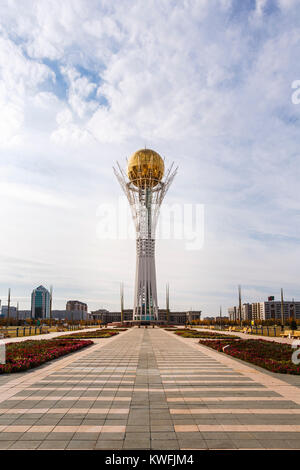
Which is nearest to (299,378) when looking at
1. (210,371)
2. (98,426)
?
(210,371)

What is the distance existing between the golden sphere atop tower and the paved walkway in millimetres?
53871

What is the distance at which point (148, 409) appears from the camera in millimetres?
7004

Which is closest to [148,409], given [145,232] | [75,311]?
[145,232]

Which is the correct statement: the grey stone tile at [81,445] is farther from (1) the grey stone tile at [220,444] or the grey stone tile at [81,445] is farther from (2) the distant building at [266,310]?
(2) the distant building at [266,310]

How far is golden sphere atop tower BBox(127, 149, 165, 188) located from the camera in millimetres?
63219

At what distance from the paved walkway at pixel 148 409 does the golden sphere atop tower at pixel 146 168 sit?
177ft

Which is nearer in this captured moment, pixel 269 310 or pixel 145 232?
pixel 145 232

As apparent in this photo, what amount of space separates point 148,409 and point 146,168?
58.5 m

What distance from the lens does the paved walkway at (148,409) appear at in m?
5.31

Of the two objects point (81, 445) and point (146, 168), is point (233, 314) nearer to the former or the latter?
point (146, 168)

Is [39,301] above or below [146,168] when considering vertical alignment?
below

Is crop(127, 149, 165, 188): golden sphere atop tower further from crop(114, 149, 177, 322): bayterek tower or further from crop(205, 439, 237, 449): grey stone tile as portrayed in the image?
crop(205, 439, 237, 449): grey stone tile

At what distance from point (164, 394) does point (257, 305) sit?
168m
